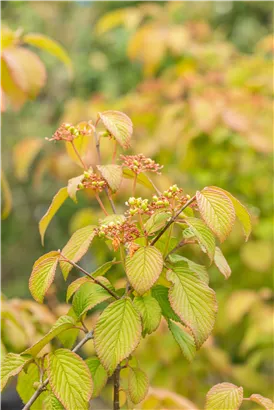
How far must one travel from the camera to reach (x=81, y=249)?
25.1 inches

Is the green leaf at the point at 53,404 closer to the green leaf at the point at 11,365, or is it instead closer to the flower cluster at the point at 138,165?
the green leaf at the point at 11,365

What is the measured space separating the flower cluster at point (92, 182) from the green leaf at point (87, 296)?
0.36ft

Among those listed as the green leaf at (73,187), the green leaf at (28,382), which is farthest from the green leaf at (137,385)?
the green leaf at (73,187)

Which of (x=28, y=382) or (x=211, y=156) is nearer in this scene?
(x=28, y=382)

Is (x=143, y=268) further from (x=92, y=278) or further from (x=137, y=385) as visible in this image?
(x=137, y=385)

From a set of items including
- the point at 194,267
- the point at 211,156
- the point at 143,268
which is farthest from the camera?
the point at 211,156

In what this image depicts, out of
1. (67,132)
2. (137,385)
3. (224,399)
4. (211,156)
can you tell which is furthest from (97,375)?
(211,156)

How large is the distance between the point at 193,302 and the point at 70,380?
5.8 inches

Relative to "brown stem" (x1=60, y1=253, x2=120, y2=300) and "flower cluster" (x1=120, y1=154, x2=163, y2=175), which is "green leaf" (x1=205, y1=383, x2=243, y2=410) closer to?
"brown stem" (x1=60, y1=253, x2=120, y2=300)

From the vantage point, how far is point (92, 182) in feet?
2.16

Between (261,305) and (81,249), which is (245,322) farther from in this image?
Answer: (81,249)

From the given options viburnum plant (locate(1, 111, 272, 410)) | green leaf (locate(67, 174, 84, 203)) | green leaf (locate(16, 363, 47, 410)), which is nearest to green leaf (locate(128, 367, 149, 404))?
viburnum plant (locate(1, 111, 272, 410))

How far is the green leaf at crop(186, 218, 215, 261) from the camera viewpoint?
602 millimetres

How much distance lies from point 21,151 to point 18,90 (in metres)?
1.26
